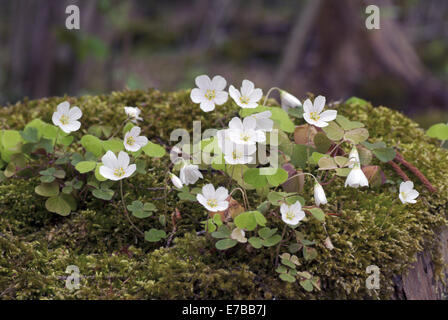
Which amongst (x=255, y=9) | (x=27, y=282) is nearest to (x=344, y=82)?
(x=27, y=282)

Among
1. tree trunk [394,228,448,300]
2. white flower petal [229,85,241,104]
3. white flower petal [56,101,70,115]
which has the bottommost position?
tree trunk [394,228,448,300]

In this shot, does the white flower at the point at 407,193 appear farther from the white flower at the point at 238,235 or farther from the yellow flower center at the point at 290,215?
the white flower at the point at 238,235

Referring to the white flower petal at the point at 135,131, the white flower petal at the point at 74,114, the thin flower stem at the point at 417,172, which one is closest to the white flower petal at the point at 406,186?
the thin flower stem at the point at 417,172

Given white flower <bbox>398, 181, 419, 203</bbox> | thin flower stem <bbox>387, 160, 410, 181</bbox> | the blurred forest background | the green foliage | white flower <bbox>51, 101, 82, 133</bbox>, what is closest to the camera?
white flower <bbox>398, 181, 419, 203</bbox>

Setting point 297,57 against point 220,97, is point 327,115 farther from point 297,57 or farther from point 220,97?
point 297,57

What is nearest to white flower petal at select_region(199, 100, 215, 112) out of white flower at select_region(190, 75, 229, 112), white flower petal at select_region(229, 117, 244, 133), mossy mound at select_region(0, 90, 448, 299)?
white flower at select_region(190, 75, 229, 112)

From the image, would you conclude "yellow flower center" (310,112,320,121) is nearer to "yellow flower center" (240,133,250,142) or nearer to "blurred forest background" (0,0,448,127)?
"yellow flower center" (240,133,250,142)

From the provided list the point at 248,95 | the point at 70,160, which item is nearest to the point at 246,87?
the point at 248,95
